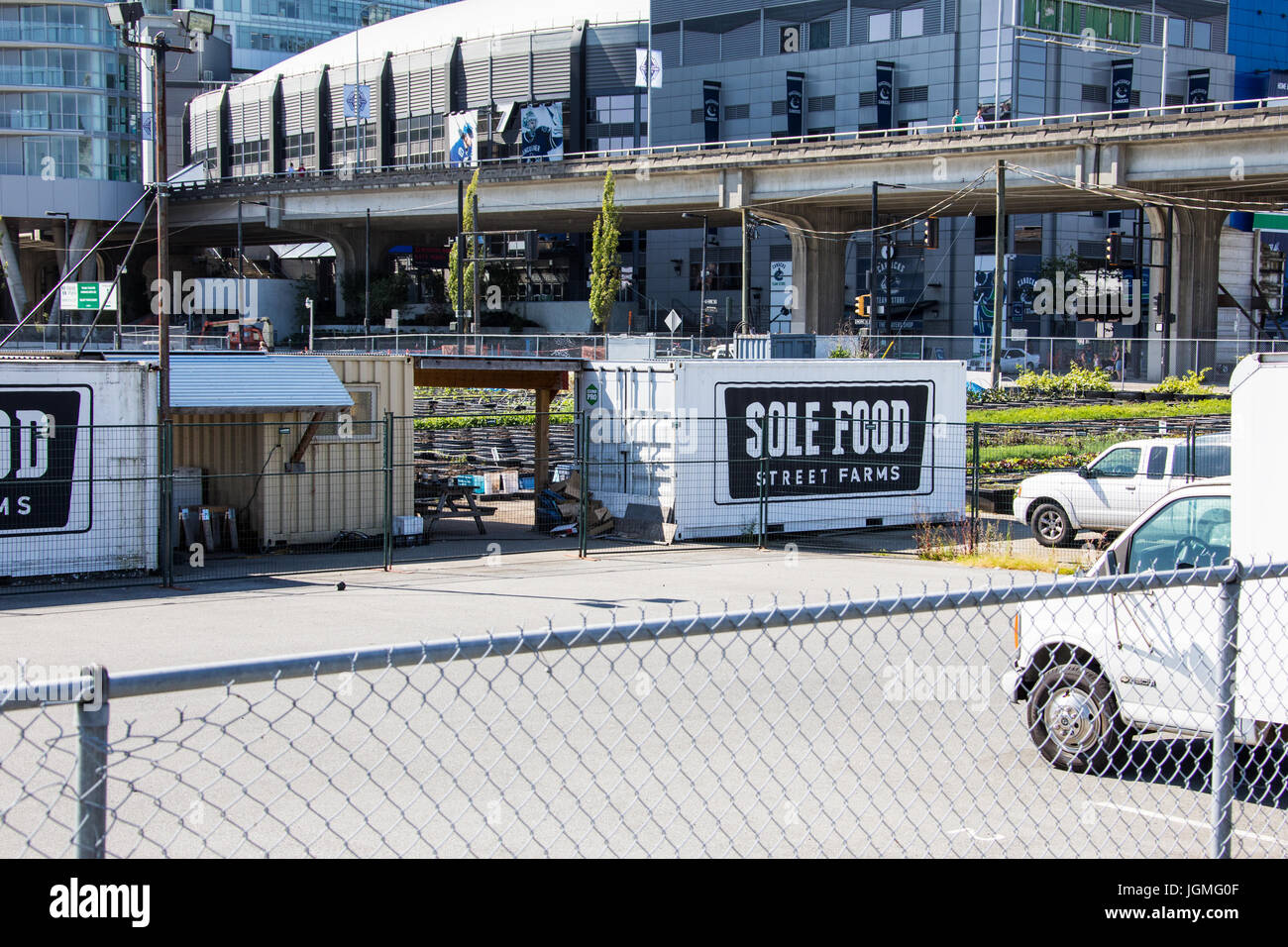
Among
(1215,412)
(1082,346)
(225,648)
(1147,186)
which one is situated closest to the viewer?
(225,648)

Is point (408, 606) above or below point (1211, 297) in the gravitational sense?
below

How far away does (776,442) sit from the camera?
21.8m

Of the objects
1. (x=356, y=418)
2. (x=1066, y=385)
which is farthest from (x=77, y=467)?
(x=1066, y=385)

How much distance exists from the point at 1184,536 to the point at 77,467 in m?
14.1

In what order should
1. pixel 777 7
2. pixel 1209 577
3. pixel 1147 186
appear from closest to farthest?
pixel 1209 577, pixel 1147 186, pixel 777 7

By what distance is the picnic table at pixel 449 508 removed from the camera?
22750mm

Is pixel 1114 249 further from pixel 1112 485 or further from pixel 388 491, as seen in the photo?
pixel 388 491

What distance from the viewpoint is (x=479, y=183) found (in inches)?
3056

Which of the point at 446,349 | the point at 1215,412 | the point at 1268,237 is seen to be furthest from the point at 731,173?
the point at 1268,237

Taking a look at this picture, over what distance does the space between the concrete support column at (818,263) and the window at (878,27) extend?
1981cm

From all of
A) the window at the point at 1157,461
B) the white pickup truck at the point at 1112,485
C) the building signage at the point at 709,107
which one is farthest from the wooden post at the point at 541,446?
the building signage at the point at 709,107

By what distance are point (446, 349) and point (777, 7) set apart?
52266 millimetres

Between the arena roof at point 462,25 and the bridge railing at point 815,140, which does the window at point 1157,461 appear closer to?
the bridge railing at point 815,140
